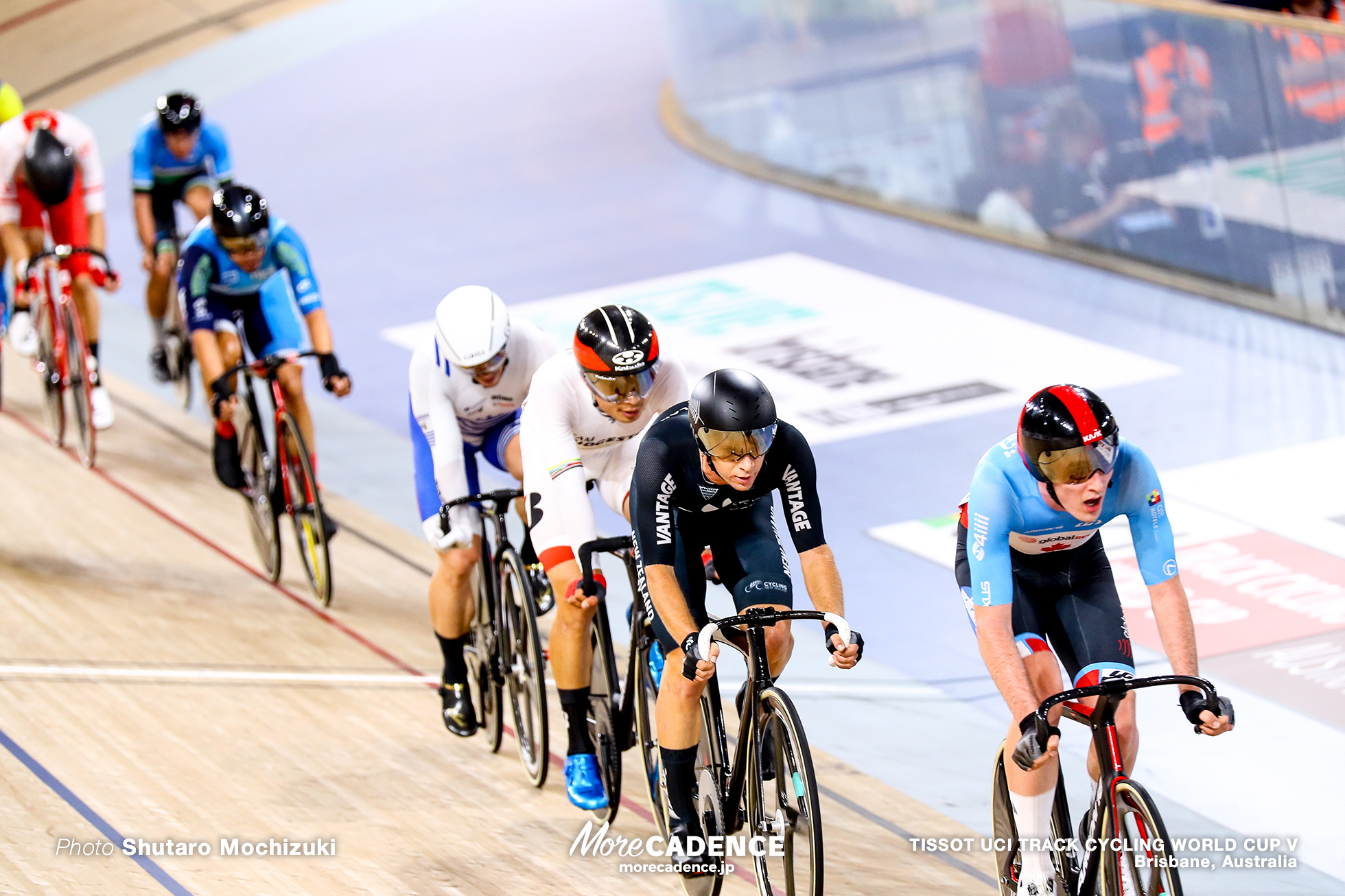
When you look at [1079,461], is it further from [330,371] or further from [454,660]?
[330,371]

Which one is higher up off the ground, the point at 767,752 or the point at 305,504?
the point at 305,504

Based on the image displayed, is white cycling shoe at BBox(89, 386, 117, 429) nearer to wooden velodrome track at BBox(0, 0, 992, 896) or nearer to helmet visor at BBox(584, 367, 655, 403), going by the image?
wooden velodrome track at BBox(0, 0, 992, 896)

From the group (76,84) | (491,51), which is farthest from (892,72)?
(76,84)

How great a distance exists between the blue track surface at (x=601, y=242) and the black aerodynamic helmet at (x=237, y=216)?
158cm

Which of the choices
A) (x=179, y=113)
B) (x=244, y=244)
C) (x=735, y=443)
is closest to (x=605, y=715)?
(x=735, y=443)

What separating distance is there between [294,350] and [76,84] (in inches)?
379

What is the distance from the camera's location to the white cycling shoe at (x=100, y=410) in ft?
22.2

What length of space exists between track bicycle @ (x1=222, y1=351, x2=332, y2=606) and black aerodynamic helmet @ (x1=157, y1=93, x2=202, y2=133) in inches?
65.4

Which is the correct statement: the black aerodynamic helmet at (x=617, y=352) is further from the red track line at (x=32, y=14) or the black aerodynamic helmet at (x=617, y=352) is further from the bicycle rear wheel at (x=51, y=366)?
the red track line at (x=32, y=14)

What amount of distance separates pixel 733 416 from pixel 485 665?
5.27 feet

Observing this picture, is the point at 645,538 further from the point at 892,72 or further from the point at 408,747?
the point at 892,72

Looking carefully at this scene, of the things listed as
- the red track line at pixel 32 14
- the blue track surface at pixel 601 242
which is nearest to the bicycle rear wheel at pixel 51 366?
the blue track surface at pixel 601 242

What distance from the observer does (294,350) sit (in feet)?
18.2

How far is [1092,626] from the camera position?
3.06 meters
